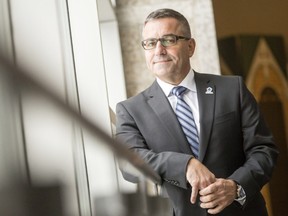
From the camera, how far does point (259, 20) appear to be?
4.84 metres

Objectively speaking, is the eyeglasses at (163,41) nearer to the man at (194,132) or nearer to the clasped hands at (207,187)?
the man at (194,132)

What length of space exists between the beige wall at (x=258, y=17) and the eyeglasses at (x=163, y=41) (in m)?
2.23

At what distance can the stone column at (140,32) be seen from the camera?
4.24m

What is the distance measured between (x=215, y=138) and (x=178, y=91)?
258 millimetres

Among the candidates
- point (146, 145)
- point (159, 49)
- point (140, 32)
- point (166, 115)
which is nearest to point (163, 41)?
point (159, 49)

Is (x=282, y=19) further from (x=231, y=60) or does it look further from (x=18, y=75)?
(x=18, y=75)

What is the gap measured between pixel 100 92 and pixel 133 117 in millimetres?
1581

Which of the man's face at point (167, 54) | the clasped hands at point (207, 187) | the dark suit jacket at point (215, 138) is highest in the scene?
the man's face at point (167, 54)

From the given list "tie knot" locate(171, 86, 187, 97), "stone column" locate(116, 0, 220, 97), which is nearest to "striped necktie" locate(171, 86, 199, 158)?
"tie knot" locate(171, 86, 187, 97)

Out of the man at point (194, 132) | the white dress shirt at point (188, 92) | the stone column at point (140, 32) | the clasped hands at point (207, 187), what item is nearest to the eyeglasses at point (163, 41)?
the man at point (194, 132)

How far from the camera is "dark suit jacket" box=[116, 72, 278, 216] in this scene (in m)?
2.35

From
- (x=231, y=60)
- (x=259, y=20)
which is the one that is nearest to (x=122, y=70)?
(x=231, y=60)

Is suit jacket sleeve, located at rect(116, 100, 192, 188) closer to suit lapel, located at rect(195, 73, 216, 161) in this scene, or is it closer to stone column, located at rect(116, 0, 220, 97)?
suit lapel, located at rect(195, 73, 216, 161)

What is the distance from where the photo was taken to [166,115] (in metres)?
2.48
